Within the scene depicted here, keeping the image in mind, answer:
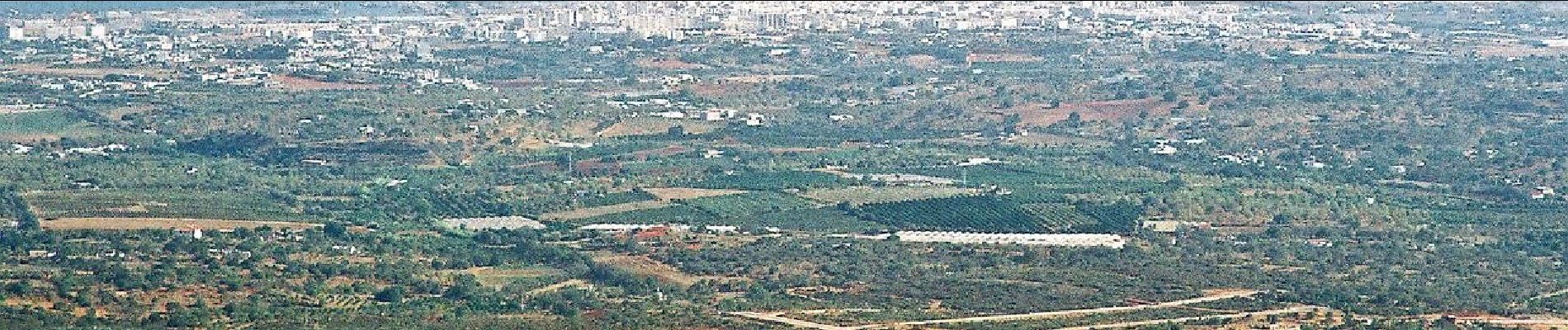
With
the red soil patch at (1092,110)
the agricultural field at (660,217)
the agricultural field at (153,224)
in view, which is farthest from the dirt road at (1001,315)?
the red soil patch at (1092,110)

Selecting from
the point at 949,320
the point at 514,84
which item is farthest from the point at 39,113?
the point at 949,320

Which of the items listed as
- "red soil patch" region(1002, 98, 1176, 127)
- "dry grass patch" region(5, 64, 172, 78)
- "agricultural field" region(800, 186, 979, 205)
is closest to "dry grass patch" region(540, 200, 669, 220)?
"agricultural field" region(800, 186, 979, 205)

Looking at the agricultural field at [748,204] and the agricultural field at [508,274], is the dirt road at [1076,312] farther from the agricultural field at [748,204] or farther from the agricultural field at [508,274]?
the agricultural field at [748,204]

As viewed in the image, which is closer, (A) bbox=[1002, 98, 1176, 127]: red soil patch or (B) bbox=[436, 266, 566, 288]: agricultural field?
(B) bbox=[436, 266, 566, 288]: agricultural field

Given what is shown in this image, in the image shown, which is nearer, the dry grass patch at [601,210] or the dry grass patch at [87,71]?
the dry grass patch at [601,210]

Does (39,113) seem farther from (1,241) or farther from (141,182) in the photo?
(1,241)

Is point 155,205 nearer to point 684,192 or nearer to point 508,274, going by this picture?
point 684,192

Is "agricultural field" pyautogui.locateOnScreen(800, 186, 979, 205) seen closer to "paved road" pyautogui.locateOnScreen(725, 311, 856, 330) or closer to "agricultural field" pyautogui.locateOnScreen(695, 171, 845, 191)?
"agricultural field" pyautogui.locateOnScreen(695, 171, 845, 191)
